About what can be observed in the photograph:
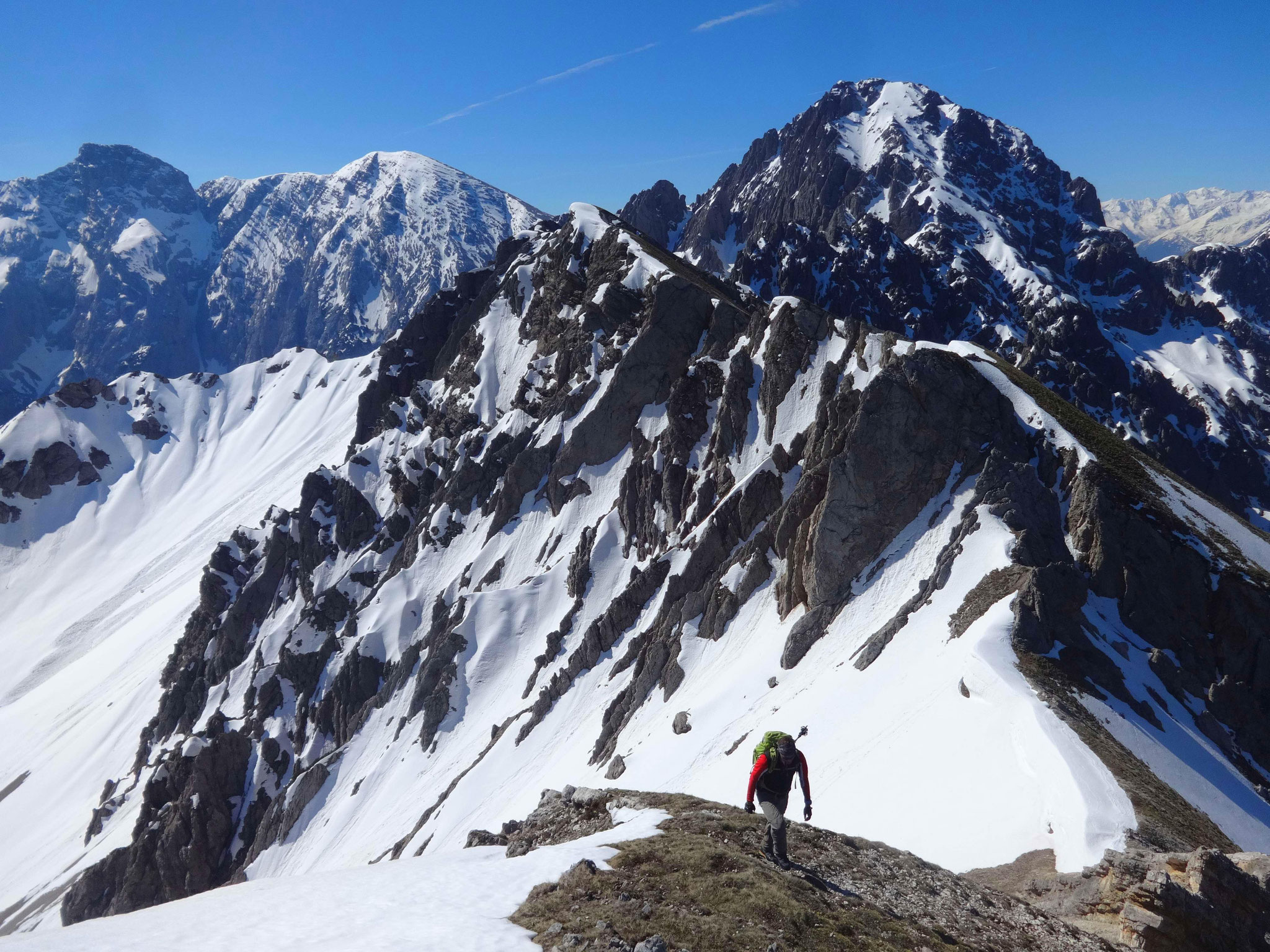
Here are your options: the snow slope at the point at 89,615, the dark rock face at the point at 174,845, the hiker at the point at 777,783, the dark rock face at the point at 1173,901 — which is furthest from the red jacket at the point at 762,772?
the snow slope at the point at 89,615

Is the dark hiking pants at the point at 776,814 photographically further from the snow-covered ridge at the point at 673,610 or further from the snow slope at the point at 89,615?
the snow slope at the point at 89,615

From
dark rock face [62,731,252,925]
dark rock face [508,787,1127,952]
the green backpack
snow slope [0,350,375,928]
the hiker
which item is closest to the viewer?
dark rock face [508,787,1127,952]

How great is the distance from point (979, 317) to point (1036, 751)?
179m

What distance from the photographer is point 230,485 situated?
192 metres

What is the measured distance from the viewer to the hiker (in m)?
15.2

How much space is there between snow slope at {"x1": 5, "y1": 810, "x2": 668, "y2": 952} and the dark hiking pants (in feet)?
9.07

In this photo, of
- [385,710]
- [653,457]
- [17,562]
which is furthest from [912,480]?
[17,562]

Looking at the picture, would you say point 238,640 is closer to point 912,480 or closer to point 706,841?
point 912,480

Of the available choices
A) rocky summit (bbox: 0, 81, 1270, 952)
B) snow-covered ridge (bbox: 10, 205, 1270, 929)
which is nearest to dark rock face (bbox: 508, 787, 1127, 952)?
rocky summit (bbox: 0, 81, 1270, 952)

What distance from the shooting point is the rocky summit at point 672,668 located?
618 inches

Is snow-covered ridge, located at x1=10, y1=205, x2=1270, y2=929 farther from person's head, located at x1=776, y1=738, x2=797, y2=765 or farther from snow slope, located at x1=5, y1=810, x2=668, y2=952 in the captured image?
snow slope, located at x1=5, y1=810, x2=668, y2=952

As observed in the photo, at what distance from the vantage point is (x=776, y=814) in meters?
15.3

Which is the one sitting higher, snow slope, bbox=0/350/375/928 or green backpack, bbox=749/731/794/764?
snow slope, bbox=0/350/375/928

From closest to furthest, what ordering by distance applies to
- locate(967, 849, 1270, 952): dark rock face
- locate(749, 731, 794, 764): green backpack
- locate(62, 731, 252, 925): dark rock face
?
1. locate(967, 849, 1270, 952): dark rock face
2. locate(749, 731, 794, 764): green backpack
3. locate(62, 731, 252, 925): dark rock face
